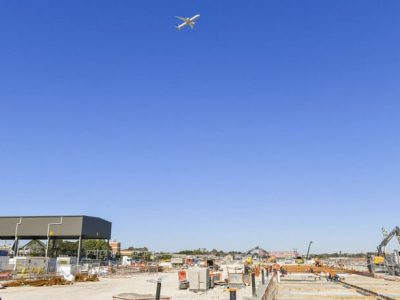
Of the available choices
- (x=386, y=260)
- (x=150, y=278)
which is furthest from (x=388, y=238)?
(x=150, y=278)

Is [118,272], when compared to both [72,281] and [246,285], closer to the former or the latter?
[72,281]

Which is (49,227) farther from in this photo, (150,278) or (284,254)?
(284,254)

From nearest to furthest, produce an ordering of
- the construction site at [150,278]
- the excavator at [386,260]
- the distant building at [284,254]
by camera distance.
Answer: the construction site at [150,278], the excavator at [386,260], the distant building at [284,254]

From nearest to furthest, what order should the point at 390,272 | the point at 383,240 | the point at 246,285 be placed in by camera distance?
the point at 246,285 < the point at 390,272 < the point at 383,240

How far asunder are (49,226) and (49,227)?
182mm

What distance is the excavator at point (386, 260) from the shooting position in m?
60.8

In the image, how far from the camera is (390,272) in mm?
60375

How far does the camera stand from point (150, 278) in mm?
52562

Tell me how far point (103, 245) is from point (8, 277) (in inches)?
5098

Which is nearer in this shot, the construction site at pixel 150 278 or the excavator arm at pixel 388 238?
the construction site at pixel 150 278

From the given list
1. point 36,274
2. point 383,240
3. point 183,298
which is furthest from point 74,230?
point 383,240

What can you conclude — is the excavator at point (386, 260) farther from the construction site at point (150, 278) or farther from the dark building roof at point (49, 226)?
the dark building roof at point (49, 226)

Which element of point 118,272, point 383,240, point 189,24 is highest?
point 189,24

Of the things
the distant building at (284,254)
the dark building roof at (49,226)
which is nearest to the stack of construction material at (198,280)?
the dark building roof at (49,226)
